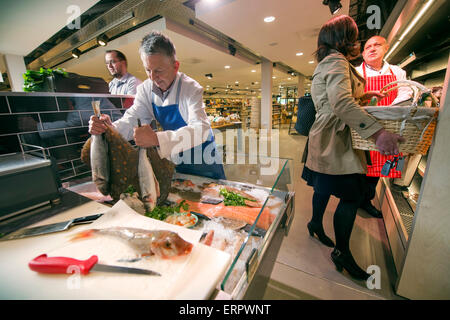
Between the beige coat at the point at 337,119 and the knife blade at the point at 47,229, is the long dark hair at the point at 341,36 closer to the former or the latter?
the beige coat at the point at 337,119

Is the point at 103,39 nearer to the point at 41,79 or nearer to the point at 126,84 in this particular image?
the point at 126,84

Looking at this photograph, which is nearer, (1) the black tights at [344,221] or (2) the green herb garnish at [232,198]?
(2) the green herb garnish at [232,198]

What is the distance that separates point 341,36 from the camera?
1.12m

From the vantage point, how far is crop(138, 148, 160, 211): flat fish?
0.71m

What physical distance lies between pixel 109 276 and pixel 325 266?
66.8 inches

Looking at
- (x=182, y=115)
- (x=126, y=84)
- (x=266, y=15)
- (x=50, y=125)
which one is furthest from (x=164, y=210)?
(x=266, y=15)

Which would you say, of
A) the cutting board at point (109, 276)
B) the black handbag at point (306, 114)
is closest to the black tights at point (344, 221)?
A: the black handbag at point (306, 114)

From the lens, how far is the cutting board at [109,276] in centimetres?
37

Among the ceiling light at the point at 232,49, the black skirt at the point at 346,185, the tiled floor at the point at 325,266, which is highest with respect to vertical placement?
the ceiling light at the point at 232,49

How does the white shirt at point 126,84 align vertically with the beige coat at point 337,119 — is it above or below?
above

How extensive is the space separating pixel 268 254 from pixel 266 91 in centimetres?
782

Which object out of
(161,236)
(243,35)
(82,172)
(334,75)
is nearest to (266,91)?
(243,35)

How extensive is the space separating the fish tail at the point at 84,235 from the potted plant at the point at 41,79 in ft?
4.19
